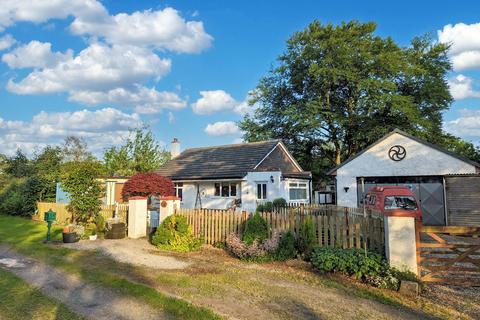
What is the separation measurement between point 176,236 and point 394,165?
14.4 metres

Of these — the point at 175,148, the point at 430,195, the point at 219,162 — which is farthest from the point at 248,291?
the point at 175,148

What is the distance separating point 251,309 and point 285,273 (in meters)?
2.61

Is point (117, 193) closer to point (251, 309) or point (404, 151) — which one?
point (404, 151)

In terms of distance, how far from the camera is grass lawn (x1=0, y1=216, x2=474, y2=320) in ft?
18.4

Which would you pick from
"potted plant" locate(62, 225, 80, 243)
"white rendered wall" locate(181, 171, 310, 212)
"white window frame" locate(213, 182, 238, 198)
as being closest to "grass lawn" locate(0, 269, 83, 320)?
"potted plant" locate(62, 225, 80, 243)

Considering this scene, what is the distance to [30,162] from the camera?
40.8 meters

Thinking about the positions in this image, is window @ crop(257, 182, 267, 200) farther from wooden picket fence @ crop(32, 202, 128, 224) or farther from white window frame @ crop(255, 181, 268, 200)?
wooden picket fence @ crop(32, 202, 128, 224)

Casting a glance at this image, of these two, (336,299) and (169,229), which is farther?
(169,229)

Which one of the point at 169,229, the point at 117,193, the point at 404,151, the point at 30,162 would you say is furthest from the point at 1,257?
the point at 30,162

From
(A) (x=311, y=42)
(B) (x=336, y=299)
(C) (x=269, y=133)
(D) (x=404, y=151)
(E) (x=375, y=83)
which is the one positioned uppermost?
(A) (x=311, y=42)

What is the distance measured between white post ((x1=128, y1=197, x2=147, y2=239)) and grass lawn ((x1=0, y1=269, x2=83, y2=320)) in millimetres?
6358

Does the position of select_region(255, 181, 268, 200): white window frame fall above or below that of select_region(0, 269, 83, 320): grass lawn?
above

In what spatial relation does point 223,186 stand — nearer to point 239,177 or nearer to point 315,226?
point 239,177

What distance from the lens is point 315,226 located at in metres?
9.58
